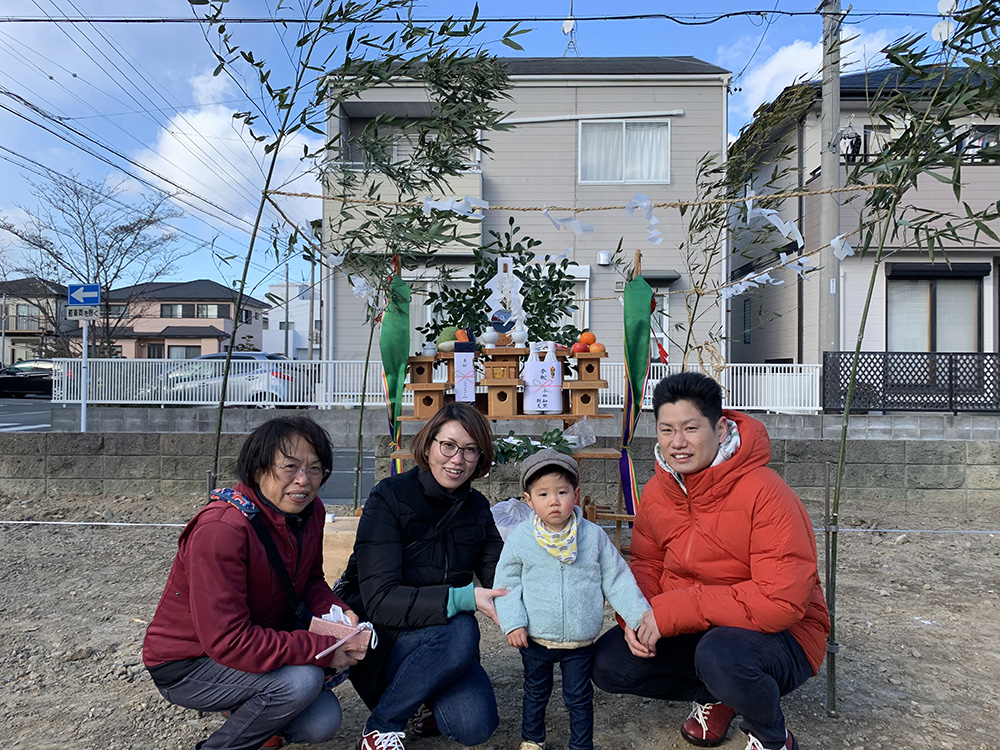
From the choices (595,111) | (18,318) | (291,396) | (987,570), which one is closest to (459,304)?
(987,570)

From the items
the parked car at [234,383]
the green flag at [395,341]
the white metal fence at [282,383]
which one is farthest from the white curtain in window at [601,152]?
the green flag at [395,341]

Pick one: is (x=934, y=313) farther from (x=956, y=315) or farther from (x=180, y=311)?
(x=180, y=311)

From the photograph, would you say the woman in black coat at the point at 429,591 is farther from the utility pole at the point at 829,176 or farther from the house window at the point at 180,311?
the house window at the point at 180,311

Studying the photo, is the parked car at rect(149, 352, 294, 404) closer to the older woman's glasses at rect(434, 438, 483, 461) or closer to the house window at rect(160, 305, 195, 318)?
the older woman's glasses at rect(434, 438, 483, 461)

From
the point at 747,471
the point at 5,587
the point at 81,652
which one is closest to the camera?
the point at 747,471

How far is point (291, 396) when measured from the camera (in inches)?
444

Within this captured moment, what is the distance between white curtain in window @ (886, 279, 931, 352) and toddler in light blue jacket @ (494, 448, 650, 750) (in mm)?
11818

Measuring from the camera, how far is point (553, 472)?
2.23m

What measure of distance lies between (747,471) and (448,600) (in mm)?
1031

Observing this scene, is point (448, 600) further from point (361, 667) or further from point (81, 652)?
point (81, 652)

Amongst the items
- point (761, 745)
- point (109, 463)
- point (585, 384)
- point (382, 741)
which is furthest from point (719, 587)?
point (109, 463)

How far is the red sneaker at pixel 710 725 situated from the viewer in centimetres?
237

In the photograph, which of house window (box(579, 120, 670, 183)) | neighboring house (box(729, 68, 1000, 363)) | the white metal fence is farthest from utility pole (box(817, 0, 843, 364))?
house window (box(579, 120, 670, 183))

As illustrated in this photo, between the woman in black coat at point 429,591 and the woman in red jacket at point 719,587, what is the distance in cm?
45
